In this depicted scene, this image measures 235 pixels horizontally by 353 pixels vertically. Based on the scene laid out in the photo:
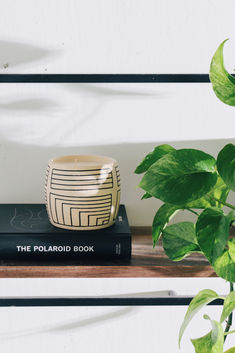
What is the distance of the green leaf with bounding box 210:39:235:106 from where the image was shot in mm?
606

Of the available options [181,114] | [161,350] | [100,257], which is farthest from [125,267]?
[181,114]

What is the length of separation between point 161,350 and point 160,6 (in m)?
0.65

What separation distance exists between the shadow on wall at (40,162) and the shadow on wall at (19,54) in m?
0.16

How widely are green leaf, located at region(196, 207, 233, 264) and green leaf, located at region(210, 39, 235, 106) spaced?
15 centimetres

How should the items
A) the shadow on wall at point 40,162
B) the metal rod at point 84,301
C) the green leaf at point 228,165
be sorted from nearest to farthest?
the green leaf at point 228,165, the metal rod at point 84,301, the shadow on wall at point 40,162

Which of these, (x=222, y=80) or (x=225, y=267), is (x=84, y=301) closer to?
(x=225, y=267)

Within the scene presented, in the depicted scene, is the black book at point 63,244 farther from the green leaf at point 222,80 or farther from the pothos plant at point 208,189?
→ the green leaf at point 222,80

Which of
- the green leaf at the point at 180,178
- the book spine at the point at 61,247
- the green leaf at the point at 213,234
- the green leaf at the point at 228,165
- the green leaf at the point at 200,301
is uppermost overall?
the green leaf at the point at 228,165

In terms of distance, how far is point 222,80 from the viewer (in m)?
0.62

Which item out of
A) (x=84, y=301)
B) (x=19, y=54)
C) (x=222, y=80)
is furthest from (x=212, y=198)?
(x=19, y=54)

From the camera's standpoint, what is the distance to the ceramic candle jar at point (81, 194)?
0.82 metres

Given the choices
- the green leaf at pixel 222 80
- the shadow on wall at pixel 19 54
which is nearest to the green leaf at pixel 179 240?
the green leaf at pixel 222 80

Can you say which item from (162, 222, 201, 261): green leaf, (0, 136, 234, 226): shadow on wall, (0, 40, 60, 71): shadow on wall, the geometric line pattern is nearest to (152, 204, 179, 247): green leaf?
(162, 222, 201, 261): green leaf

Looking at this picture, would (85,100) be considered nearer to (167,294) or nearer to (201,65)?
(201,65)
